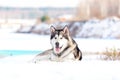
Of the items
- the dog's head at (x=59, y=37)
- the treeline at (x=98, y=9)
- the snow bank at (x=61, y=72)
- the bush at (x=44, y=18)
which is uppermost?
the dog's head at (x=59, y=37)

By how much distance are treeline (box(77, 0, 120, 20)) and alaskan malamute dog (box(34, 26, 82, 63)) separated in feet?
33.2

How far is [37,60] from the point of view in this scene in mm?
5434

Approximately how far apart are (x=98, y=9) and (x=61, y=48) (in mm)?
11409

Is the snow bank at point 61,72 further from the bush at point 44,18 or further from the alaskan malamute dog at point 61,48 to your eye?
the bush at point 44,18

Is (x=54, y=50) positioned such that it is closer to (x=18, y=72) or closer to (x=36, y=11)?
(x=18, y=72)

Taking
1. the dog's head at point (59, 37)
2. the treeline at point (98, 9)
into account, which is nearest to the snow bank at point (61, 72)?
the dog's head at point (59, 37)

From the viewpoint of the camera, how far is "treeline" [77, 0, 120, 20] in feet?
51.5

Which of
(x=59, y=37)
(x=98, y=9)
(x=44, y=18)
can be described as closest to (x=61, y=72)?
(x=59, y=37)

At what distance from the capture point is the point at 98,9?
16.5 meters

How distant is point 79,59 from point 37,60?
1.60ft

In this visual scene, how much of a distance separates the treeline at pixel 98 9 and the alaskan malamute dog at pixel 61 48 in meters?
10.1

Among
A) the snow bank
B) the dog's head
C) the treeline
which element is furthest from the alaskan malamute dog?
the treeline

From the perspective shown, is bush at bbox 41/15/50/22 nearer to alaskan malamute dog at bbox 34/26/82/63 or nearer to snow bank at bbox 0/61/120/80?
alaskan malamute dog at bbox 34/26/82/63

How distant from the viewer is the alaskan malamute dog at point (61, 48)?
517cm
